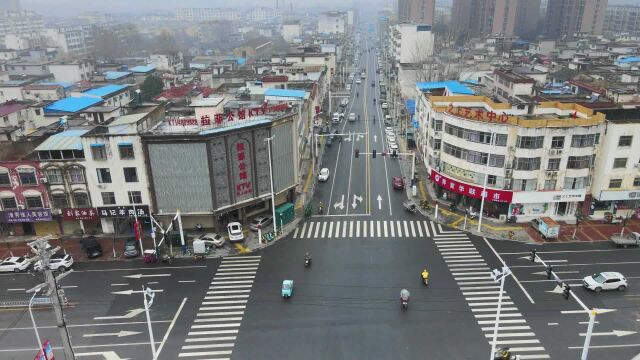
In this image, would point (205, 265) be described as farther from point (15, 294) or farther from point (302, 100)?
point (302, 100)

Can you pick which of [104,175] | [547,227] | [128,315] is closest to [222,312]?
[128,315]

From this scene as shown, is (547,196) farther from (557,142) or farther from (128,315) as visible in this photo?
(128,315)

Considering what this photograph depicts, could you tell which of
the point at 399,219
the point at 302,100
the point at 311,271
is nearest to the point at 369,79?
the point at 302,100

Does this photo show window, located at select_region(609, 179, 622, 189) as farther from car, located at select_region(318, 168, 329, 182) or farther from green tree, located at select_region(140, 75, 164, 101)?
green tree, located at select_region(140, 75, 164, 101)

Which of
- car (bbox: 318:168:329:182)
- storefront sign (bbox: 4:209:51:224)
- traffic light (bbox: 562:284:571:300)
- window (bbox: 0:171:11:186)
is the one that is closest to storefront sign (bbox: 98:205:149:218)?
storefront sign (bbox: 4:209:51:224)

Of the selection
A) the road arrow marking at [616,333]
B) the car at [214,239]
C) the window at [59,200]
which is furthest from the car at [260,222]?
the road arrow marking at [616,333]
